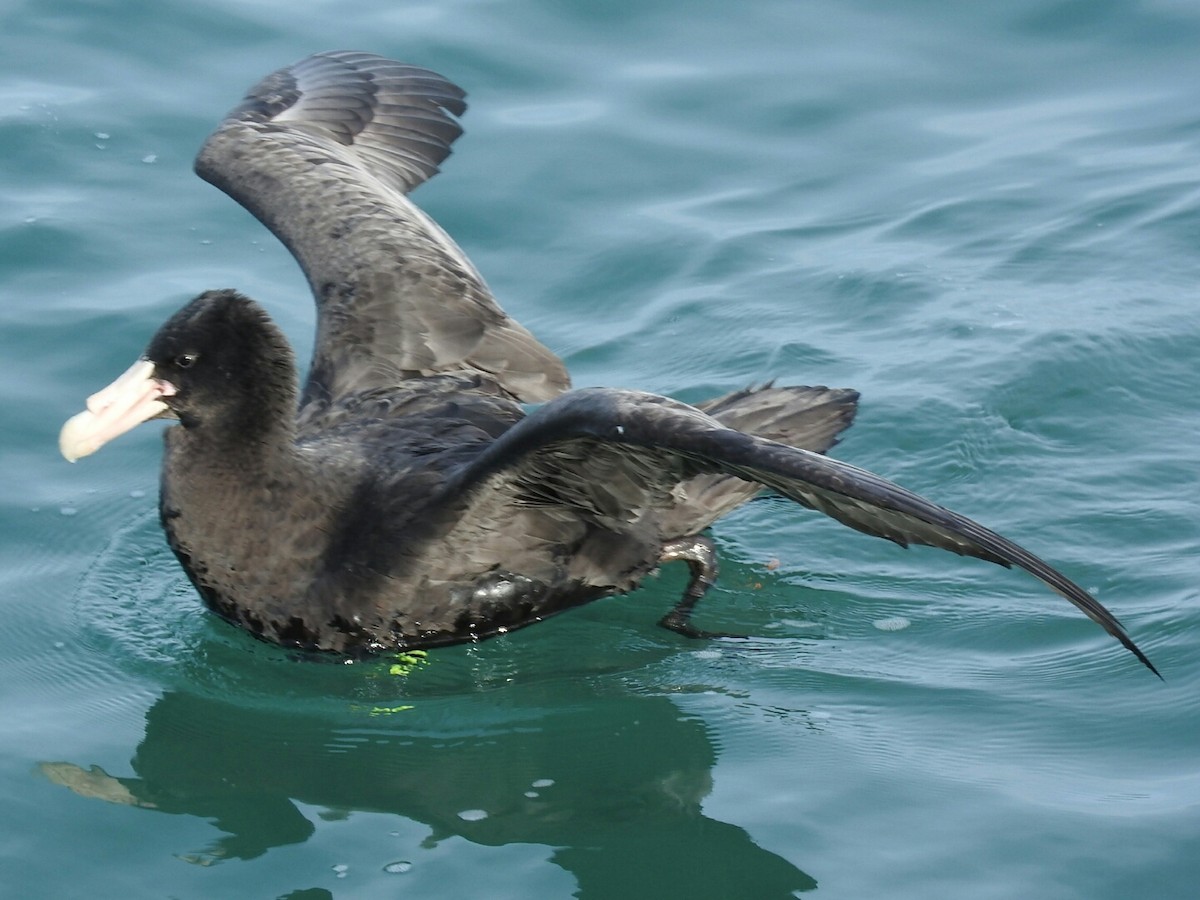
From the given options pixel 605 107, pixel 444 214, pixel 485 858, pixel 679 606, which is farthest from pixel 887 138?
pixel 485 858

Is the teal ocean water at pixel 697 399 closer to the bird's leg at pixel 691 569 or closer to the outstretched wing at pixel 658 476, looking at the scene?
the bird's leg at pixel 691 569

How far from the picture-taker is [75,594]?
6.32 meters

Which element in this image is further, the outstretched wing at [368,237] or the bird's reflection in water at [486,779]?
the outstretched wing at [368,237]

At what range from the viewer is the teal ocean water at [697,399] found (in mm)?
4949

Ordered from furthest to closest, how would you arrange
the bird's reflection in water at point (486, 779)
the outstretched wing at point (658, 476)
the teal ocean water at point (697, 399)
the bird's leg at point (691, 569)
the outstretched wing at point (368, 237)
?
1. the outstretched wing at point (368, 237)
2. the bird's leg at point (691, 569)
3. the teal ocean water at point (697, 399)
4. the bird's reflection in water at point (486, 779)
5. the outstretched wing at point (658, 476)

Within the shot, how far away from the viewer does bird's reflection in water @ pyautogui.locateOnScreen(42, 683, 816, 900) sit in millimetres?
4844

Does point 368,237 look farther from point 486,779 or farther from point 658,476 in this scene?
point 486,779

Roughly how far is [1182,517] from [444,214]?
14.0 feet

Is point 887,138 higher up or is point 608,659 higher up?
point 887,138

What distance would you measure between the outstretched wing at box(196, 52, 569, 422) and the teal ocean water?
0.89m

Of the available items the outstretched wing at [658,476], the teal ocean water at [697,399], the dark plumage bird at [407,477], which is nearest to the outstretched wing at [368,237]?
the dark plumage bird at [407,477]

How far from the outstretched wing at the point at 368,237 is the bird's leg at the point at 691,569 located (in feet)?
3.01

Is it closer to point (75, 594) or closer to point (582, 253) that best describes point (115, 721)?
point (75, 594)

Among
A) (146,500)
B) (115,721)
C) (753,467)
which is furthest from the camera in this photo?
(146,500)
